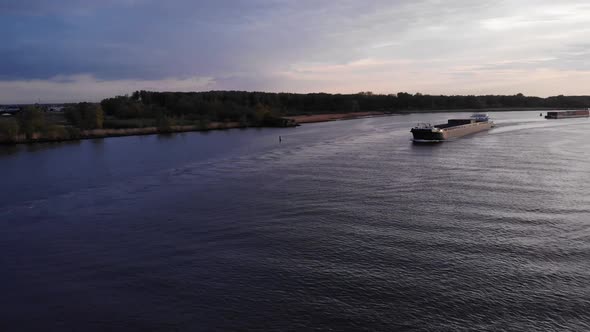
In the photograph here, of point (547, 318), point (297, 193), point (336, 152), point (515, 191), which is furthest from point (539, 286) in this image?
point (336, 152)

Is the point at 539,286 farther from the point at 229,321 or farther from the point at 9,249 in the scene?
the point at 9,249

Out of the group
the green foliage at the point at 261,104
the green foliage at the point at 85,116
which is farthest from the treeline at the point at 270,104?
the green foliage at the point at 85,116

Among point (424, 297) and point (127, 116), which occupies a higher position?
point (127, 116)

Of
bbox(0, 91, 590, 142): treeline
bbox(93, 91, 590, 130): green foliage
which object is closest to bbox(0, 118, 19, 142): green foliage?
bbox(0, 91, 590, 142): treeline

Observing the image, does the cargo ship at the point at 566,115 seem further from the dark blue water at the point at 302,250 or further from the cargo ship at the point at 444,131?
the dark blue water at the point at 302,250

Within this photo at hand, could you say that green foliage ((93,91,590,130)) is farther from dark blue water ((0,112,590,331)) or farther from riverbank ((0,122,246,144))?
dark blue water ((0,112,590,331))

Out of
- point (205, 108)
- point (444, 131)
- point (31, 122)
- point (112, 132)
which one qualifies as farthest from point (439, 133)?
point (205, 108)
